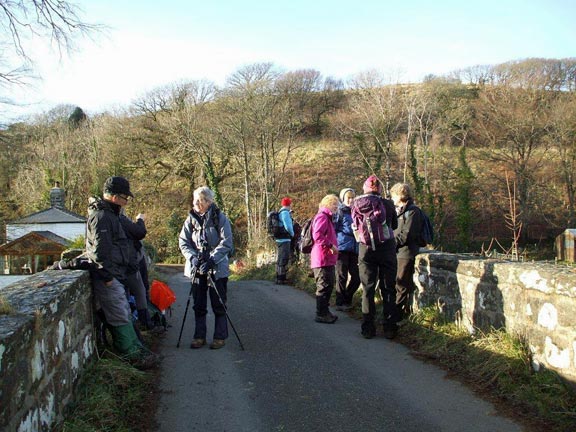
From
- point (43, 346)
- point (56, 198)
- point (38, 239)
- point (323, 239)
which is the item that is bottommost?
point (38, 239)

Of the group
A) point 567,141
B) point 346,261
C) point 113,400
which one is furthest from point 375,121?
point 113,400

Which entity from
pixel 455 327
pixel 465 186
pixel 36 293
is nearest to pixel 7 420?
pixel 36 293

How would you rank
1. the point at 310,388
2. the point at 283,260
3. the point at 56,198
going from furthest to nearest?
the point at 56,198
the point at 283,260
the point at 310,388

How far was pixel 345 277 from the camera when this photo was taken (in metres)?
8.58

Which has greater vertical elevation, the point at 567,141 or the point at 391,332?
the point at 567,141

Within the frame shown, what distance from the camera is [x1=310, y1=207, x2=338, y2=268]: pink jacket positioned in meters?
7.62

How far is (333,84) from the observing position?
47156 millimetres

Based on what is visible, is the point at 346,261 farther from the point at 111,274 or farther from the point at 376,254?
the point at 111,274

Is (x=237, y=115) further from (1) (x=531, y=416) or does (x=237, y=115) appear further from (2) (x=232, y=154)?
(1) (x=531, y=416)

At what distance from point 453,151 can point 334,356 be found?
37.9m

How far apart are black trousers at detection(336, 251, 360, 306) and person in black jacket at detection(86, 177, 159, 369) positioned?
3945 mm

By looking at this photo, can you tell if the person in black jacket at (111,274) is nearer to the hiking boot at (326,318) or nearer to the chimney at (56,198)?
the hiking boot at (326,318)

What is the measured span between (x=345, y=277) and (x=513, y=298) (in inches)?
145

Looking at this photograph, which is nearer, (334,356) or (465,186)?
(334,356)
